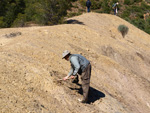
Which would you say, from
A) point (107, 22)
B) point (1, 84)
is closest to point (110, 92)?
point (1, 84)

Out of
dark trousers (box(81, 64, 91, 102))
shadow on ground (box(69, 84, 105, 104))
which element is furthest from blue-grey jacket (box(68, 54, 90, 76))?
shadow on ground (box(69, 84, 105, 104))

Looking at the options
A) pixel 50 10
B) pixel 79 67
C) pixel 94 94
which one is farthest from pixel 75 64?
pixel 50 10

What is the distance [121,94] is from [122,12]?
84.0 ft

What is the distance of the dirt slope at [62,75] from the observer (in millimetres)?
5020

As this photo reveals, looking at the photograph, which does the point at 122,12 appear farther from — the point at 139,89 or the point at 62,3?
the point at 139,89

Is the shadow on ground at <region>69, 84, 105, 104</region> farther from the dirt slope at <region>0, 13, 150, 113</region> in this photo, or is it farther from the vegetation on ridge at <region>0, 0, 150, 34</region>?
the vegetation on ridge at <region>0, 0, 150, 34</region>

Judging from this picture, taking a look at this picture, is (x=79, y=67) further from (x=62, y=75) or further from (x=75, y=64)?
(x=62, y=75)

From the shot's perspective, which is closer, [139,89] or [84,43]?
[139,89]

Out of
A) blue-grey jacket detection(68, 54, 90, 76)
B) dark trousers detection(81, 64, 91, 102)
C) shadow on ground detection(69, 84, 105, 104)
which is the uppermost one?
blue-grey jacket detection(68, 54, 90, 76)

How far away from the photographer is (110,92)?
25.1ft

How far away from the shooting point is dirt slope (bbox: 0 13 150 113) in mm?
5020

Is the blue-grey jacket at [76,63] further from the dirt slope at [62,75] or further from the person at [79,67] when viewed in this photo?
the dirt slope at [62,75]

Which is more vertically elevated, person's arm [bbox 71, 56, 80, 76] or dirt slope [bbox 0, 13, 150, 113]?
person's arm [bbox 71, 56, 80, 76]

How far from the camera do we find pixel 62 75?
6645mm
